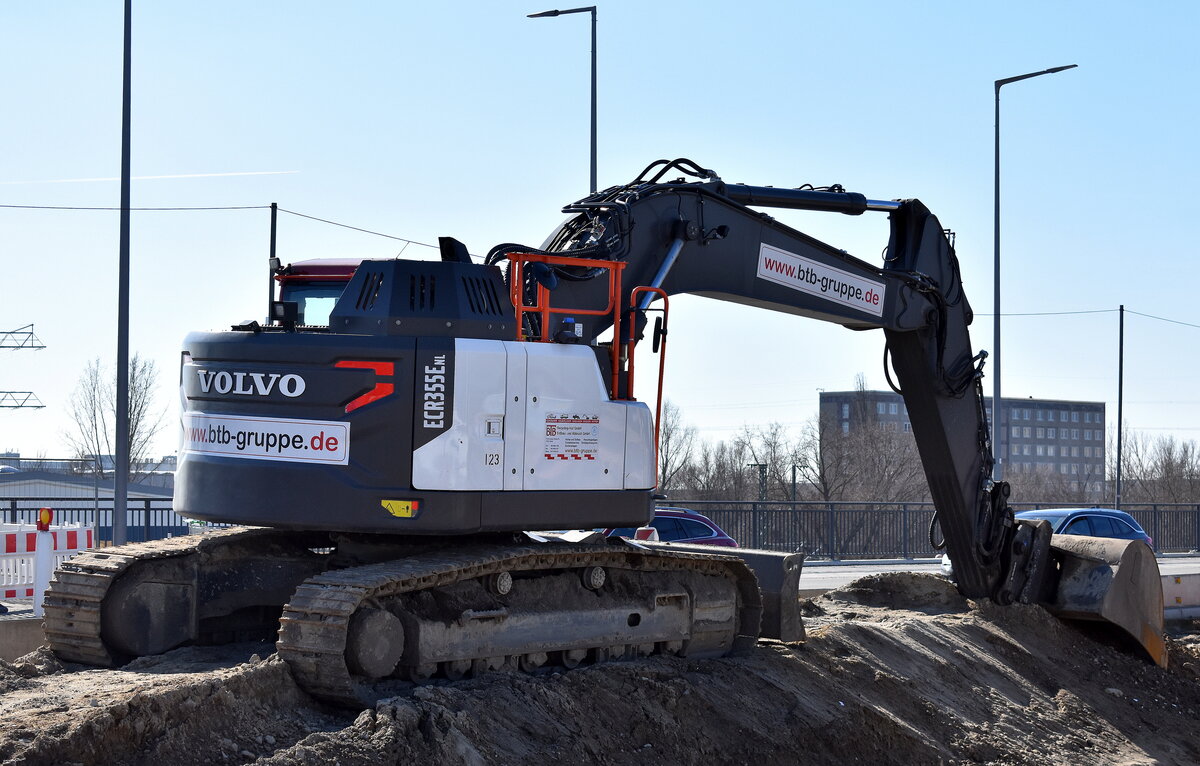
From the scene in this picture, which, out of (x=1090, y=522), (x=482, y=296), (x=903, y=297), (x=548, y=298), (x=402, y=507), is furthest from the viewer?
(x=1090, y=522)

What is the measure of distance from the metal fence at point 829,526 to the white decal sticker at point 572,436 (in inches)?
788

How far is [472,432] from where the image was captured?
29.6ft

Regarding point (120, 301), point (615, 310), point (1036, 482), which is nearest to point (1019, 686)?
point (615, 310)

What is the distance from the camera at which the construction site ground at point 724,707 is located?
24.6ft

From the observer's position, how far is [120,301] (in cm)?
2028

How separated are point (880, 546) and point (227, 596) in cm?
2533

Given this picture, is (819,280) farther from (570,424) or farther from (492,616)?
(492,616)

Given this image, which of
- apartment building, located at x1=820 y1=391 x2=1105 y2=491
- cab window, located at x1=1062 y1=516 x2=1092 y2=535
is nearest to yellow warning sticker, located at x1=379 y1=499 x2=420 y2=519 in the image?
cab window, located at x1=1062 y1=516 x2=1092 y2=535

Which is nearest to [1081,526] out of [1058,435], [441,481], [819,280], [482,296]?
[819,280]

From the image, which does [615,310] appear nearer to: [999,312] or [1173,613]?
[1173,613]

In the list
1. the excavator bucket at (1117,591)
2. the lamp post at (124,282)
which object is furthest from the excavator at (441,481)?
the lamp post at (124,282)

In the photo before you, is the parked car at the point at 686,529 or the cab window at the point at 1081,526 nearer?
the parked car at the point at 686,529

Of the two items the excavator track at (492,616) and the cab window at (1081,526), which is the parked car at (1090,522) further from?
the excavator track at (492,616)

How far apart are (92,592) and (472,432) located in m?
2.89
